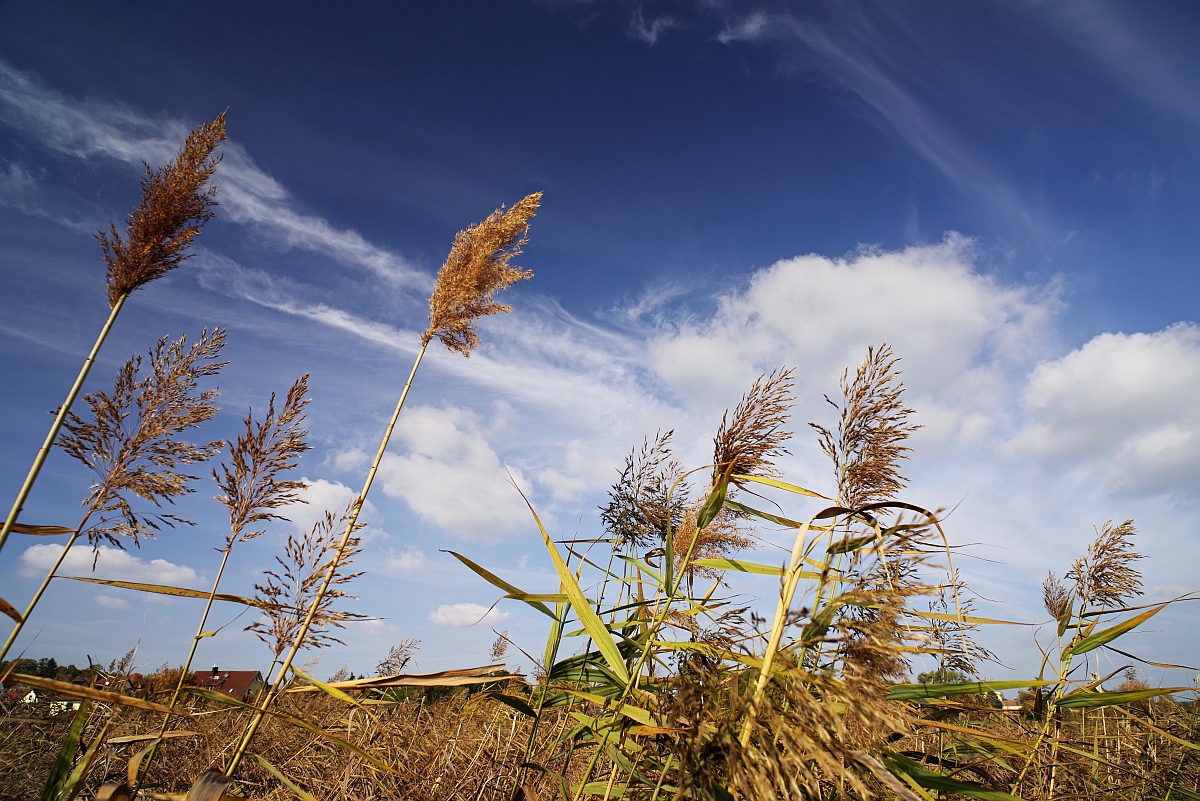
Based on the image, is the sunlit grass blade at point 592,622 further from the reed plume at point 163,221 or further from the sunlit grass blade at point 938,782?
the reed plume at point 163,221

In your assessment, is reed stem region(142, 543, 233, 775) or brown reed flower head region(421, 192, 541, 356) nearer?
reed stem region(142, 543, 233, 775)

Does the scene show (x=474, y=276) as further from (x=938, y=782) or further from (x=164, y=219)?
(x=938, y=782)

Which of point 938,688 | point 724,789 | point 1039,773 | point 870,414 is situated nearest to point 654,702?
point 724,789

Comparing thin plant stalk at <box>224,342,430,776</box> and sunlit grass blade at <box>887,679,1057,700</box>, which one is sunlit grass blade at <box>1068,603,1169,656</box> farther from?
thin plant stalk at <box>224,342,430,776</box>

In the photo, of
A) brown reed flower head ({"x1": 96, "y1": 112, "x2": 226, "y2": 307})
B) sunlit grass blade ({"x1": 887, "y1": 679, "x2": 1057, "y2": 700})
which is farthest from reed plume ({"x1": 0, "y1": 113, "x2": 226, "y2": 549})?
sunlit grass blade ({"x1": 887, "y1": 679, "x2": 1057, "y2": 700})

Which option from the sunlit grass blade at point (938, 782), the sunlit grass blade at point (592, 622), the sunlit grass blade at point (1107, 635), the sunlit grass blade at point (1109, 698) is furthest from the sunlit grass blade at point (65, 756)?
the sunlit grass blade at point (1107, 635)

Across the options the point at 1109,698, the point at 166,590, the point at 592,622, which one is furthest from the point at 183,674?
the point at 1109,698

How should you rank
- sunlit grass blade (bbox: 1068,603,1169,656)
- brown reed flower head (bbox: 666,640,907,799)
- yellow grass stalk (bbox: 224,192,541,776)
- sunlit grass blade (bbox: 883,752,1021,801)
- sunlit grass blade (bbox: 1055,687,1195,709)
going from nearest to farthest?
brown reed flower head (bbox: 666,640,907,799) < sunlit grass blade (bbox: 883,752,1021,801) < sunlit grass blade (bbox: 1055,687,1195,709) < sunlit grass blade (bbox: 1068,603,1169,656) < yellow grass stalk (bbox: 224,192,541,776)

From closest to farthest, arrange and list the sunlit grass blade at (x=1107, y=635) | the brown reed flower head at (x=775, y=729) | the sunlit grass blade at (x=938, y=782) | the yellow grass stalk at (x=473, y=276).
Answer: the brown reed flower head at (x=775, y=729) < the sunlit grass blade at (x=938, y=782) < the sunlit grass blade at (x=1107, y=635) < the yellow grass stalk at (x=473, y=276)

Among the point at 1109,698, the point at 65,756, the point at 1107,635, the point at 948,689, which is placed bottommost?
the point at 65,756

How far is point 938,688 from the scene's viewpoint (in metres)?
1.71

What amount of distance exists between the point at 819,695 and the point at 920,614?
35 centimetres

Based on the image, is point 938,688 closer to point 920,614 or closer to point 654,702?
point 920,614

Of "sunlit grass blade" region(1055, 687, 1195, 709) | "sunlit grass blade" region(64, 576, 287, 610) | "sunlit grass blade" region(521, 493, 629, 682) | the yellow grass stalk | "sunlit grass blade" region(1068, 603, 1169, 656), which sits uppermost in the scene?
the yellow grass stalk
